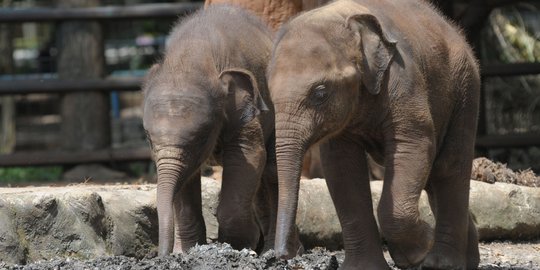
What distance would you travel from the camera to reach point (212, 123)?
24.0ft

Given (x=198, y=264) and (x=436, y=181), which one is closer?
A: (x=198, y=264)

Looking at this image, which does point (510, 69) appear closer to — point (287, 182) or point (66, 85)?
point (66, 85)

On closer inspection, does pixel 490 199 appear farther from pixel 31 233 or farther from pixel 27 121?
pixel 27 121

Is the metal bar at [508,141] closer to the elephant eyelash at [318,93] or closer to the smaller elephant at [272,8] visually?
the smaller elephant at [272,8]

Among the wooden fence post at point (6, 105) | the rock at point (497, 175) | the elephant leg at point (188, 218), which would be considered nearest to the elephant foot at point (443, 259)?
the elephant leg at point (188, 218)

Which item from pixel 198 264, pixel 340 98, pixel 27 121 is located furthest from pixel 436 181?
pixel 27 121

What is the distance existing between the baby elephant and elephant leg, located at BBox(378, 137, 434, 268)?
120 centimetres

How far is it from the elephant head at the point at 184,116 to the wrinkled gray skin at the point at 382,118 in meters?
0.77

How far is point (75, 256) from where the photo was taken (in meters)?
7.91

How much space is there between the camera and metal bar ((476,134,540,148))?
1262cm

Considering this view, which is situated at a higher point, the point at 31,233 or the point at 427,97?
the point at 427,97

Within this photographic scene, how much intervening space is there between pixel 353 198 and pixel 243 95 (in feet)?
3.71

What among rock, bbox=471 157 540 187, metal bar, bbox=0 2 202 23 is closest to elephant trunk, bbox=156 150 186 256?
rock, bbox=471 157 540 187

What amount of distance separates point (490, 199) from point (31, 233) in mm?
3538
